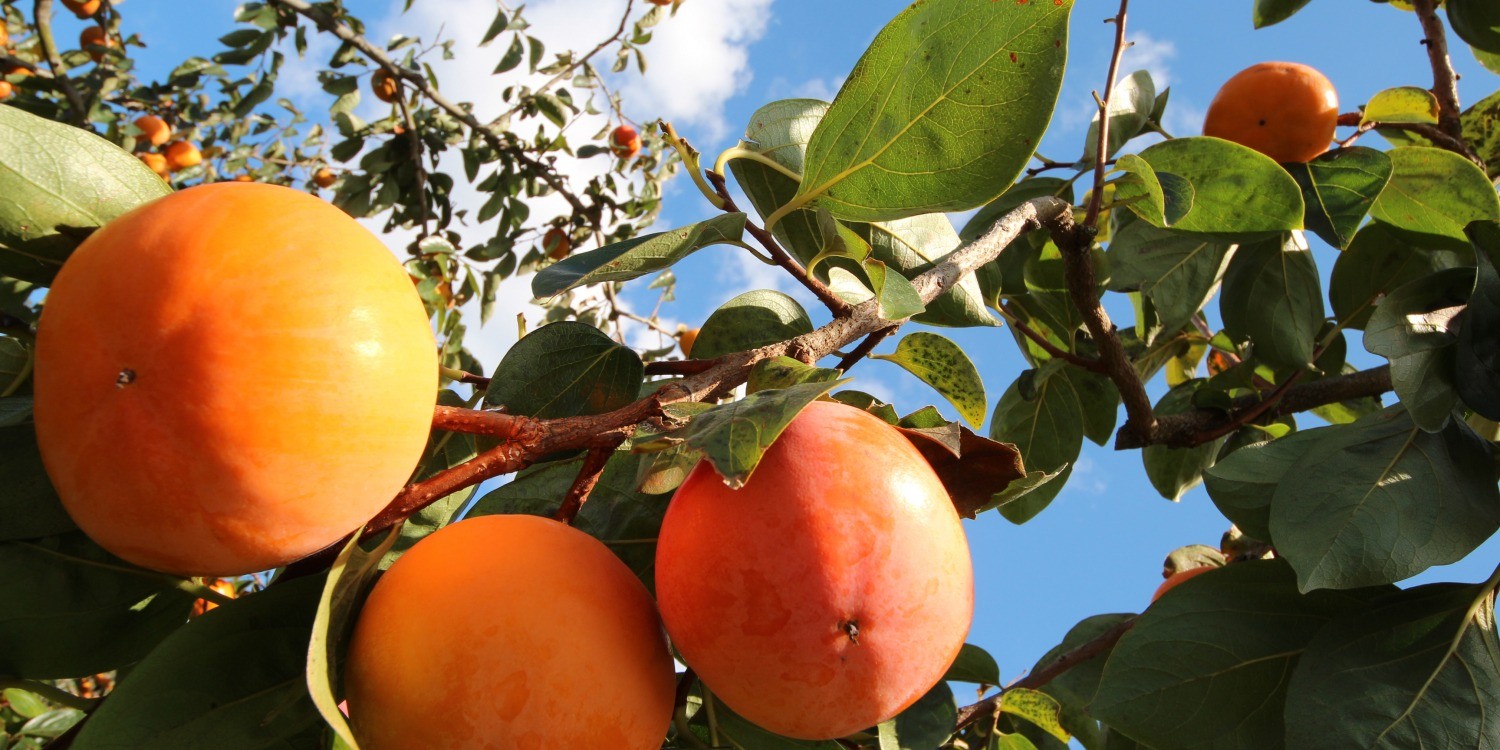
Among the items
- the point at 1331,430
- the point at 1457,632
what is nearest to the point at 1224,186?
the point at 1331,430

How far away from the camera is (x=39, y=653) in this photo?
3.50ft

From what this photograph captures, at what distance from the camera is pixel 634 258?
1116mm

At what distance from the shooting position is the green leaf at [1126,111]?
6.33ft

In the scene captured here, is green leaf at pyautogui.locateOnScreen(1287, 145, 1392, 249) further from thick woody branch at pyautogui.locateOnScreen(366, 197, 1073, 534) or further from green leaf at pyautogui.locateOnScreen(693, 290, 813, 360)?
thick woody branch at pyautogui.locateOnScreen(366, 197, 1073, 534)

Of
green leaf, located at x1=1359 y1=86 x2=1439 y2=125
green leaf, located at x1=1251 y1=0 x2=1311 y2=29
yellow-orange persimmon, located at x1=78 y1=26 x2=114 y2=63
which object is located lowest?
green leaf, located at x1=1359 y1=86 x2=1439 y2=125

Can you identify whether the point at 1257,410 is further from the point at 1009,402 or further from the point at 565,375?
the point at 565,375

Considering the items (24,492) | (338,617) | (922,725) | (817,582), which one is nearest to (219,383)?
(338,617)

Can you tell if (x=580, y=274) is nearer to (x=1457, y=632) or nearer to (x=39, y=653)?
(x=39, y=653)

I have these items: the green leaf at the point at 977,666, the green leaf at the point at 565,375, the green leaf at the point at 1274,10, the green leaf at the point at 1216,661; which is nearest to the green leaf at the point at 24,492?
the green leaf at the point at 565,375

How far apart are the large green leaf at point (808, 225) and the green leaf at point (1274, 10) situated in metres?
1.66

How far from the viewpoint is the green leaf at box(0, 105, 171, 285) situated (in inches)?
39.1

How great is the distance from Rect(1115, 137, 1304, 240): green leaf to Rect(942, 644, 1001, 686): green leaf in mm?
981

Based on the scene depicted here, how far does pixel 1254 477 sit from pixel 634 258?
3.90ft

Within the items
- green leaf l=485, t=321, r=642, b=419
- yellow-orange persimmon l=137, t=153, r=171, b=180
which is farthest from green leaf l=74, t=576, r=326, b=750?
yellow-orange persimmon l=137, t=153, r=171, b=180
